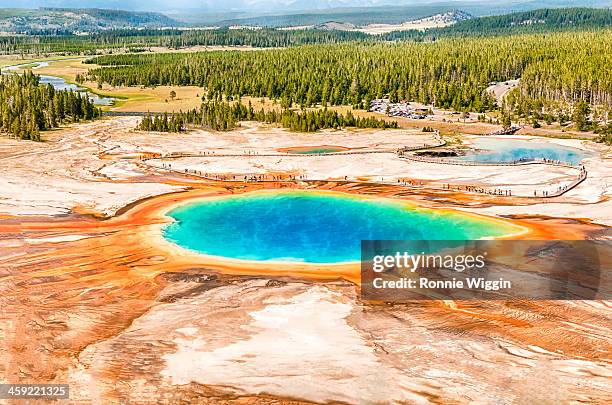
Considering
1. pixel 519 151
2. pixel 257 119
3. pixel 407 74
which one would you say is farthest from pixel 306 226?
pixel 407 74

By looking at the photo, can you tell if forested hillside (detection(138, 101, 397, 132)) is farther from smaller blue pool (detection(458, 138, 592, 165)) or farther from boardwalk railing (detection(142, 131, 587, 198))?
smaller blue pool (detection(458, 138, 592, 165))

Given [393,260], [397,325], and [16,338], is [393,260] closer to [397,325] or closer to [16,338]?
[397,325]

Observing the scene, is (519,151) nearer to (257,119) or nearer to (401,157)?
(401,157)

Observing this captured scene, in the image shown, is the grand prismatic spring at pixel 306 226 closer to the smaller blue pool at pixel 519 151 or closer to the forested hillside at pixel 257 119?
the smaller blue pool at pixel 519 151

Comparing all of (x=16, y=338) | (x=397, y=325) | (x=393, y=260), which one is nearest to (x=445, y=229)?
(x=393, y=260)

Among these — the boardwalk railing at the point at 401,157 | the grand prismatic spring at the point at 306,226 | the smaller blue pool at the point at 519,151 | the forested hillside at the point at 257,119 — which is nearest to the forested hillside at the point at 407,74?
the forested hillside at the point at 257,119

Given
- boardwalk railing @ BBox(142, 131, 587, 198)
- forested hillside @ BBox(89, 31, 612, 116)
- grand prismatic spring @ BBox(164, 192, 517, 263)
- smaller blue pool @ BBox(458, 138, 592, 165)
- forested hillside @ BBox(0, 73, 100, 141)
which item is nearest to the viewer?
grand prismatic spring @ BBox(164, 192, 517, 263)

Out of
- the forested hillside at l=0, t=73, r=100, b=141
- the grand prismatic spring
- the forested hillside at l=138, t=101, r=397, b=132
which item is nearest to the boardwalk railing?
the grand prismatic spring
